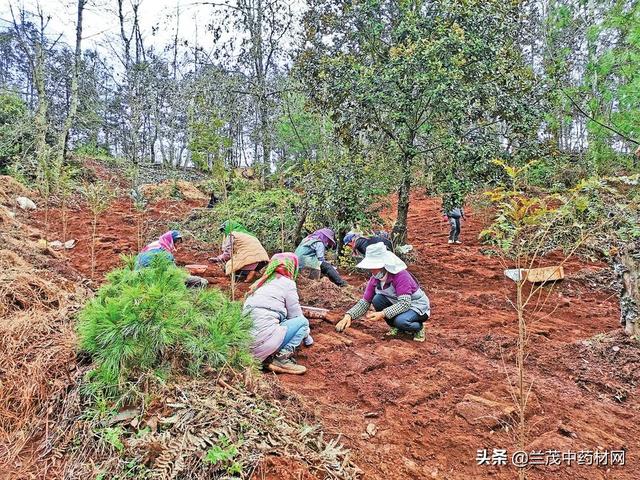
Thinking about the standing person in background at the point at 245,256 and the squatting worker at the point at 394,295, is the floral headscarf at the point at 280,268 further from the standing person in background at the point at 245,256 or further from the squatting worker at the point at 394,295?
the standing person in background at the point at 245,256

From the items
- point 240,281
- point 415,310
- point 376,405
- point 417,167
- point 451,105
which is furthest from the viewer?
point 417,167

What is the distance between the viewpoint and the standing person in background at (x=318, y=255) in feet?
20.8

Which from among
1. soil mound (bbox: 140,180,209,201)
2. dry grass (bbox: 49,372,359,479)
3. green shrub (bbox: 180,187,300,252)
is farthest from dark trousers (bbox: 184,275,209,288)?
soil mound (bbox: 140,180,209,201)

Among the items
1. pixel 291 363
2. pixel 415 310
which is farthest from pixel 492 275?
pixel 291 363

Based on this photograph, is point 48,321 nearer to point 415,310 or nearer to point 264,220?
point 415,310

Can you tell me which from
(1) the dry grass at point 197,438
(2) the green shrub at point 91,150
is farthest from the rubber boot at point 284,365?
(2) the green shrub at point 91,150

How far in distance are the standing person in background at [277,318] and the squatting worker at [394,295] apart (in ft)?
2.29

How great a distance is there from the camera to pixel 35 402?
2.82 m

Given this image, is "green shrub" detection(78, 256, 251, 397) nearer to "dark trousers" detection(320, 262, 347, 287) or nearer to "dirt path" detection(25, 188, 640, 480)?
"dirt path" detection(25, 188, 640, 480)

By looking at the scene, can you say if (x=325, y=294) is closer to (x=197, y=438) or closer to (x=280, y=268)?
(x=280, y=268)

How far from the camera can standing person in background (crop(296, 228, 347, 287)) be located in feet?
20.8

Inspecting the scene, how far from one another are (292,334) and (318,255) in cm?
260

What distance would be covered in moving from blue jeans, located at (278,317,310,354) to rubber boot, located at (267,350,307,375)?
0.04 m

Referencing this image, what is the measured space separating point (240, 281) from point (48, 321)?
304 centimetres
